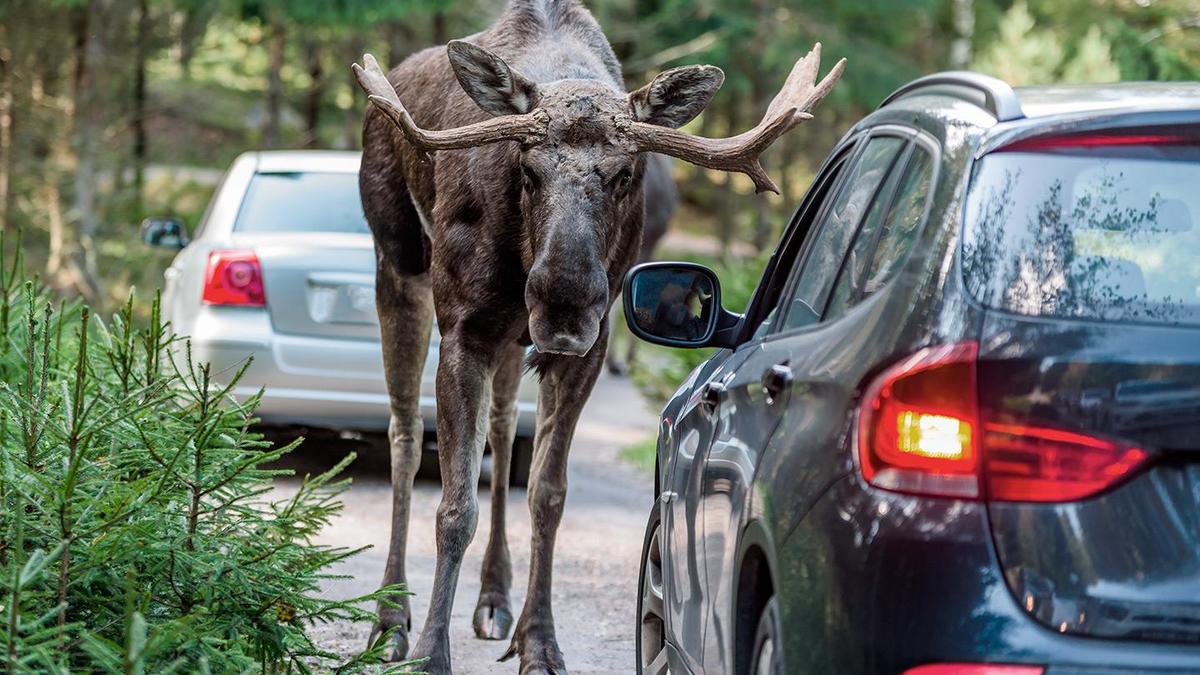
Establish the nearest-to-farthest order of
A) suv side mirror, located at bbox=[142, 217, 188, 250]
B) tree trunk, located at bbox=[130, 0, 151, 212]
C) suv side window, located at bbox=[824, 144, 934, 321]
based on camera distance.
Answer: suv side window, located at bbox=[824, 144, 934, 321]
suv side mirror, located at bbox=[142, 217, 188, 250]
tree trunk, located at bbox=[130, 0, 151, 212]

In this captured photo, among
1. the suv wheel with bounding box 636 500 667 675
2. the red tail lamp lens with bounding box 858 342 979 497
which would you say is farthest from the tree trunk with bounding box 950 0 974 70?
the red tail lamp lens with bounding box 858 342 979 497

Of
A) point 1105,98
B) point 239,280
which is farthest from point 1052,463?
point 239,280

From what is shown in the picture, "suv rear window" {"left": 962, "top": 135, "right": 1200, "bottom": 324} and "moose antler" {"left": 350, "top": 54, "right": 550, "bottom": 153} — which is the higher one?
"moose antler" {"left": 350, "top": 54, "right": 550, "bottom": 153}

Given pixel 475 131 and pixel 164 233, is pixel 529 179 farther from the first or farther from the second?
pixel 164 233

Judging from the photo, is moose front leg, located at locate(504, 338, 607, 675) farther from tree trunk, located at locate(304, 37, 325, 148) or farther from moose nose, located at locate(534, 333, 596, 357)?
tree trunk, located at locate(304, 37, 325, 148)

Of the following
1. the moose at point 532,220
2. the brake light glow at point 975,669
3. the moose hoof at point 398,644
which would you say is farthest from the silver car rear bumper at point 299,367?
the brake light glow at point 975,669

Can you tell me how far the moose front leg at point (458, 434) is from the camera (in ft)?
21.8

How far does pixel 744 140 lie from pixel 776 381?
3025 mm

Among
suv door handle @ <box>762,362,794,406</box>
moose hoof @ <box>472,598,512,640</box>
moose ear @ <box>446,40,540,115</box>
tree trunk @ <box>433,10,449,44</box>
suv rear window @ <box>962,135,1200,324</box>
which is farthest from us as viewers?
tree trunk @ <box>433,10,449,44</box>

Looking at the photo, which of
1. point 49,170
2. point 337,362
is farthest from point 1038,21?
point 337,362

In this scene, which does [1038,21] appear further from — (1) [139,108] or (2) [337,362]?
(2) [337,362]

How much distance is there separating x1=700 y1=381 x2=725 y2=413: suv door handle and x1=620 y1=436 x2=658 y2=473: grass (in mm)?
8721

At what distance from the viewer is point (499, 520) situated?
25.2ft

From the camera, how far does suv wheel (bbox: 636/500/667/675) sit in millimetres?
5223
